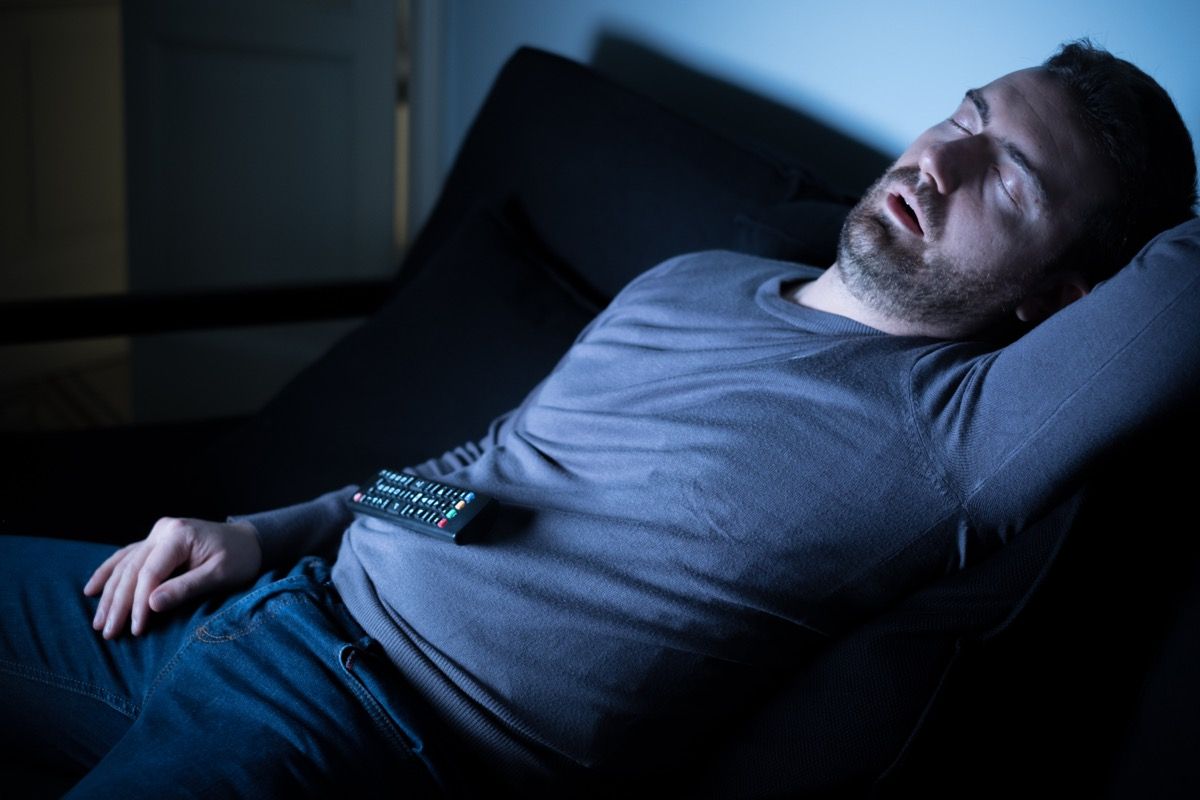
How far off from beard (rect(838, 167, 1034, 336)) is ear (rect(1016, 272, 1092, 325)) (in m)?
0.02

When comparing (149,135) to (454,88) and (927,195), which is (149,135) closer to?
(454,88)

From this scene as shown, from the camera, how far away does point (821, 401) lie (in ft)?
3.45

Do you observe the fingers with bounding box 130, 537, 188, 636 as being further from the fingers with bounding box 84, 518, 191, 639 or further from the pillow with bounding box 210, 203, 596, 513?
the pillow with bounding box 210, 203, 596, 513

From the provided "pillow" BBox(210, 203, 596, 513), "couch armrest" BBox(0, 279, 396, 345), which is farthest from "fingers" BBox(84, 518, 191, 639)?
"couch armrest" BBox(0, 279, 396, 345)

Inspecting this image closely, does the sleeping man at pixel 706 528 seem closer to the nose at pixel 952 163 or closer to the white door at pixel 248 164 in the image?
the nose at pixel 952 163

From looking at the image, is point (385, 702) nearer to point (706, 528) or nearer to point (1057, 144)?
point (706, 528)

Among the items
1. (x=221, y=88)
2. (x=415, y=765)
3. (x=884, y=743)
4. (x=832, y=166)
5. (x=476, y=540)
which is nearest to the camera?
(x=884, y=743)

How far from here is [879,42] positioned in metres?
1.52

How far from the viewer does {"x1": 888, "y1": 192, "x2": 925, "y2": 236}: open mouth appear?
1124mm

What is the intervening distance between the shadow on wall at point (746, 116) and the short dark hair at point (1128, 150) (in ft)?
1.48

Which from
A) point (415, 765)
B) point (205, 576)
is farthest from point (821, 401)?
point (205, 576)

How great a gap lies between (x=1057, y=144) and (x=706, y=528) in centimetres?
53

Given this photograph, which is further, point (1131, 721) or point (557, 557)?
point (557, 557)

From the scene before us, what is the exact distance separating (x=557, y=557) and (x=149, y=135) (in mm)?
2075
